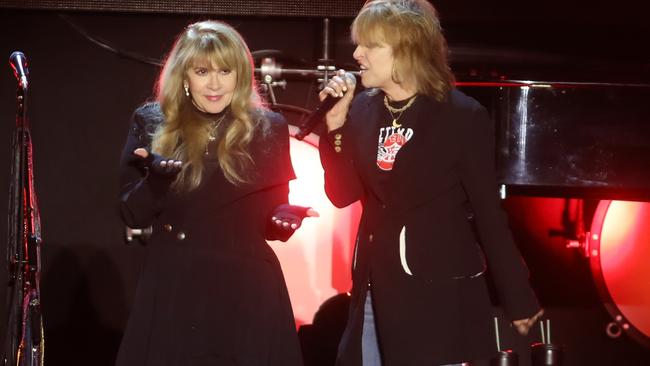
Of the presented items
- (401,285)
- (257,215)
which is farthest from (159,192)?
(401,285)

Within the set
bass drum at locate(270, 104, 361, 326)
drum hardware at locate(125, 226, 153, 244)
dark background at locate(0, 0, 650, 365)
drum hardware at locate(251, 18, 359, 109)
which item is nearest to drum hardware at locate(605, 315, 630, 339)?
dark background at locate(0, 0, 650, 365)

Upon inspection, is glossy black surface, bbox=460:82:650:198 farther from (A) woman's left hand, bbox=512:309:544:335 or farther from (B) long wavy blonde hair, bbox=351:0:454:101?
(A) woman's left hand, bbox=512:309:544:335

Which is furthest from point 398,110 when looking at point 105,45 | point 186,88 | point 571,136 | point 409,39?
point 105,45

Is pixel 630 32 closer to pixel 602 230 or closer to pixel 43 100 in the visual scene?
pixel 602 230

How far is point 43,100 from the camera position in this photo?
16.8 feet

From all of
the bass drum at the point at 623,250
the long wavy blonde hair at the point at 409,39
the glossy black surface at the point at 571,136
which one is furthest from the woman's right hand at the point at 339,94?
the bass drum at the point at 623,250

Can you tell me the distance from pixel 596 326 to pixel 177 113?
3.03 metres

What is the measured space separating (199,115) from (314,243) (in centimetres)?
208

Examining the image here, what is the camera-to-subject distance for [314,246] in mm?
5156

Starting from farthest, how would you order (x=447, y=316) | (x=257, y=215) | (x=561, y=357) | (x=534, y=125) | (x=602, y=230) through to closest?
(x=602, y=230) → (x=561, y=357) → (x=534, y=125) → (x=257, y=215) → (x=447, y=316)

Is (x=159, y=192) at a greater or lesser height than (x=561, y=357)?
greater

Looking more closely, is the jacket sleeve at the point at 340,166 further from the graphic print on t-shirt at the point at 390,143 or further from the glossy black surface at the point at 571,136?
the glossy black surface at the point at 571,136

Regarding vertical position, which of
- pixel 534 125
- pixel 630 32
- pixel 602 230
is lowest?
pixel 602 230

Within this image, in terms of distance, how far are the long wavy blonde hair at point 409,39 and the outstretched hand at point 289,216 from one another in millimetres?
527
